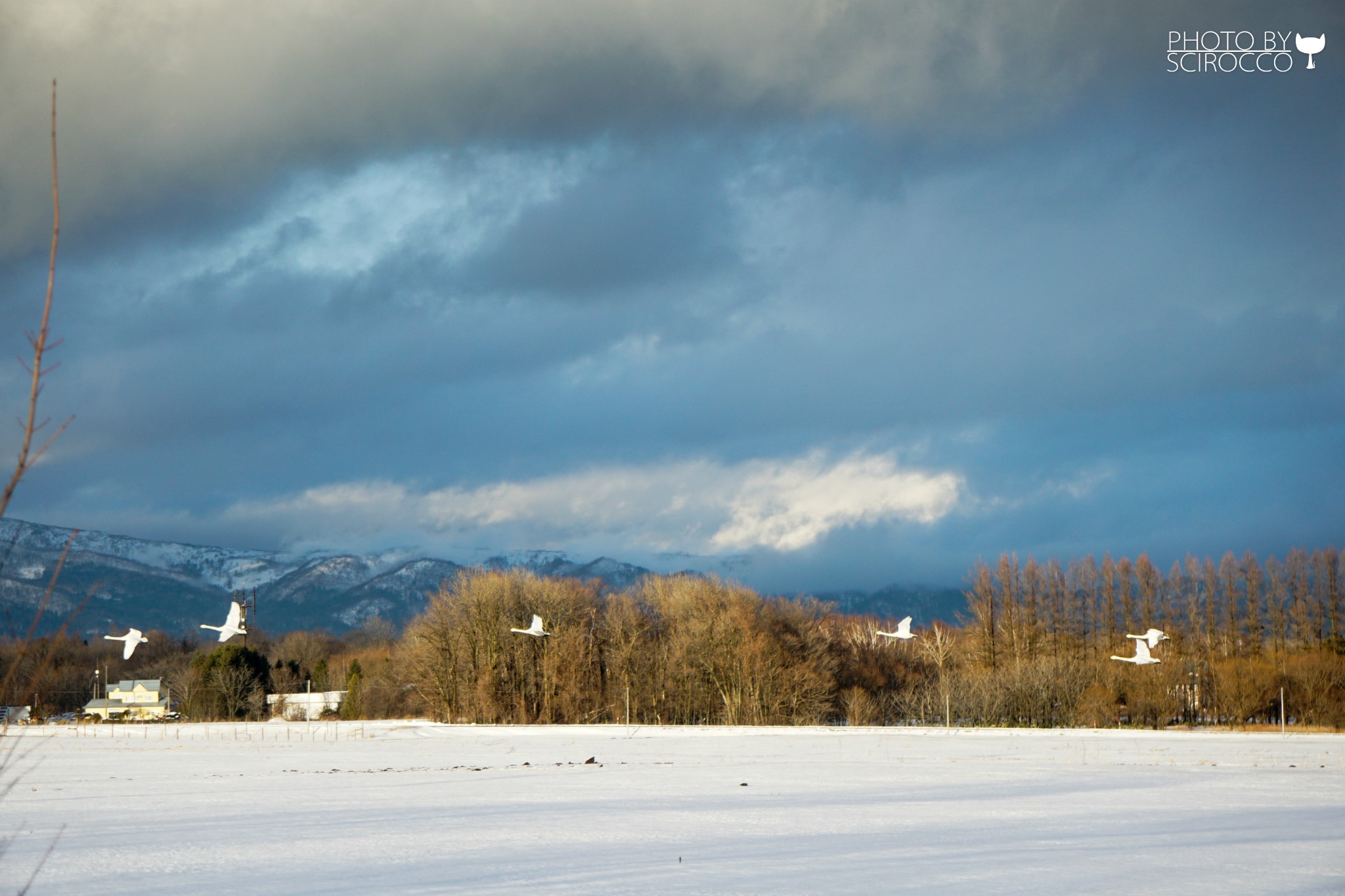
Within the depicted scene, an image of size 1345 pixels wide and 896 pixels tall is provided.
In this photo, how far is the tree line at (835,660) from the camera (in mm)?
62719

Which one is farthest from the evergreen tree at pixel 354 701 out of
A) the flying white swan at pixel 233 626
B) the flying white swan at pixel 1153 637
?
the flying white swan at pixel 1153 637

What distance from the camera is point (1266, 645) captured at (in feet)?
256

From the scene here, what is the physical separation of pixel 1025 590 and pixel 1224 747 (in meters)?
38.7

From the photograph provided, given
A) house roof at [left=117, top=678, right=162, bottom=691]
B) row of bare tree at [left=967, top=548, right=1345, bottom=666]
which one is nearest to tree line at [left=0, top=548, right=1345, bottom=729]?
row of bare tree at [left=967, top=548, right=1345, bottom=666]

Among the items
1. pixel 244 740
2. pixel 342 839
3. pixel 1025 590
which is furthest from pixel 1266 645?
pixel 342 839

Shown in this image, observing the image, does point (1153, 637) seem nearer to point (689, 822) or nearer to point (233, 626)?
point (233, 626)

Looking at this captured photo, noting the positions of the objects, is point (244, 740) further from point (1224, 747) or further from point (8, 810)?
point (1224, 747)

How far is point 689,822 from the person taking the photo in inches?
730

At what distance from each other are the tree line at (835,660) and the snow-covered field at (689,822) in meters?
24.6

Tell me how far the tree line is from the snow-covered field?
24620mm

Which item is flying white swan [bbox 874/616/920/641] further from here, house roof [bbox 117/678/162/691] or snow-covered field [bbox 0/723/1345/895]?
house roof [bbox 117/678/162/691]

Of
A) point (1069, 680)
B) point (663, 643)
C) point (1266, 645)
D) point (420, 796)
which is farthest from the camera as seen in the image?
point (1266, 645)

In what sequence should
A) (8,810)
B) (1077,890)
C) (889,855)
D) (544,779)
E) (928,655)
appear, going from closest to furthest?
(1077,890), (889,855), (8,810), (544,779), (928,655)

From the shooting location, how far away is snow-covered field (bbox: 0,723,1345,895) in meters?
13.2
